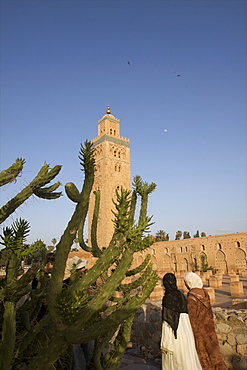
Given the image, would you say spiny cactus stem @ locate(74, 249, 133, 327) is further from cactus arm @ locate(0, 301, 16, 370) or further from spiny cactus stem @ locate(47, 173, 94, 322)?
cactus arm @ locate(0, 301, 16, 370)

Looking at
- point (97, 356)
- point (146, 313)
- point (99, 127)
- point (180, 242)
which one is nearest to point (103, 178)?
point (99, 127)

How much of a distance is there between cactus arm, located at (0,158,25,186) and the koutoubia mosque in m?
20.2

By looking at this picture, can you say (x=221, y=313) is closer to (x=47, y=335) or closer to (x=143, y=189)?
(x=143, y=189)

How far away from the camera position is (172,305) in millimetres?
2633

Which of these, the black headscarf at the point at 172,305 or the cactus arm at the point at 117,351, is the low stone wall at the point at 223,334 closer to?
the cactus arm at the point at 117,351

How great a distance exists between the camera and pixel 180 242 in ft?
95.6

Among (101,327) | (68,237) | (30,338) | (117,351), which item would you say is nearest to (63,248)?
(68,237)

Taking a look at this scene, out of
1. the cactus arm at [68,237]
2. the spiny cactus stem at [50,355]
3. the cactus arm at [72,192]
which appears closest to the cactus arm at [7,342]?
the spiny cactus stem at [50,355]

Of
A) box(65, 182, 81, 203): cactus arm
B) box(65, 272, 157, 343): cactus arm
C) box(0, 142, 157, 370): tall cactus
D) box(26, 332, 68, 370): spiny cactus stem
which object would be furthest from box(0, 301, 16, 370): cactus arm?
box(65, 182, 81, 203): cactus arm

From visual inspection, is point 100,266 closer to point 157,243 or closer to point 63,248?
point 63,248

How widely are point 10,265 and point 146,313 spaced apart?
420cm

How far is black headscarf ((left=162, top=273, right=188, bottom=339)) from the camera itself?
8.45 feet

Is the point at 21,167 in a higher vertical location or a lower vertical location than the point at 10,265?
higher

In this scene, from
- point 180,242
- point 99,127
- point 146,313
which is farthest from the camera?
point 99,127
